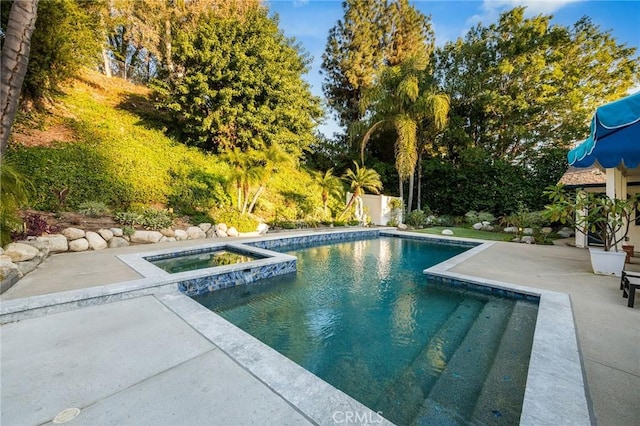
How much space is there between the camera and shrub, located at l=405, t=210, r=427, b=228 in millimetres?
14297

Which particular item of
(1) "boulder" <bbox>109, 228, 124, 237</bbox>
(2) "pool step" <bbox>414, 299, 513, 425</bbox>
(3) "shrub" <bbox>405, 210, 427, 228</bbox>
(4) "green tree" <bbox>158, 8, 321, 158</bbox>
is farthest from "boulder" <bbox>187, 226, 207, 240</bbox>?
(3) "shrub" <bbox>405, 210, 427, 228</bbox>

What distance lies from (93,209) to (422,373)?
9.34m

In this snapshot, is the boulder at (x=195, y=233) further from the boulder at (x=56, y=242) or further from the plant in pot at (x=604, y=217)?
the plant in pot at (x=604, y=217)

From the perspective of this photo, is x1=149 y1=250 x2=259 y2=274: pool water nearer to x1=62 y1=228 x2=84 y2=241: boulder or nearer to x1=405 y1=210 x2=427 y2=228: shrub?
x1=62 y1=228 x2=84 y2=241: boulder

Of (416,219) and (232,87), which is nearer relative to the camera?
(232,87)

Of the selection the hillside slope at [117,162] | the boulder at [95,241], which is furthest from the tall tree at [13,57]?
the hillside slope at [117,162]

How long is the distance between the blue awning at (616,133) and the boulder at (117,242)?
32.2 ft

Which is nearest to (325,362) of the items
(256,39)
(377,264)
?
(377,264)

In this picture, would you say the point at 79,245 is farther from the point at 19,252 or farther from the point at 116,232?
the point at 19,252

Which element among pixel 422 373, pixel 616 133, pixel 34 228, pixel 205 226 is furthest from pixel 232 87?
pixel 422 373

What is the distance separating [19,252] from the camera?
4617 mm

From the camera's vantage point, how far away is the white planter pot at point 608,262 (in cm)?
475

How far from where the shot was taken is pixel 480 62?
1522 cm

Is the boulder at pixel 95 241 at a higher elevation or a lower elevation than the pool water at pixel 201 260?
higher
